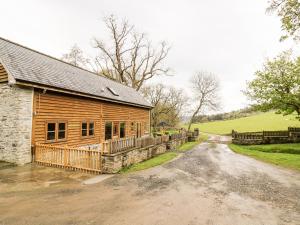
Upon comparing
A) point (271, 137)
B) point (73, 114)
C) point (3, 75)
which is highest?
point (3, 75)

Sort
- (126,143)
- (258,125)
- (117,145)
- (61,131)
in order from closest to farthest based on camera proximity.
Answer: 1. (117,145)
2. (126,143)
3. (61,131)
4. (258,125)

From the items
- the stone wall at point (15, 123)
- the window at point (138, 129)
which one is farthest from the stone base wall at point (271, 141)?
the stone wall at point (15, 123)

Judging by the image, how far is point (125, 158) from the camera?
13.2m

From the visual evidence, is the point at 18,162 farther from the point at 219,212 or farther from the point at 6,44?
the point at 219,212

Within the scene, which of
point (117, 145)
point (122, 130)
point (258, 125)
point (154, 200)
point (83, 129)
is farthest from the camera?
point (258, 125)

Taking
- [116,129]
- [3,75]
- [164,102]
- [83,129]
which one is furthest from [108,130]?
[164,102]

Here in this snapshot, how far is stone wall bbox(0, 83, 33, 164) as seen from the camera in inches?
485

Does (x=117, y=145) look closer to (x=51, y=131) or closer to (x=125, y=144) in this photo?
(x=125, y=144)

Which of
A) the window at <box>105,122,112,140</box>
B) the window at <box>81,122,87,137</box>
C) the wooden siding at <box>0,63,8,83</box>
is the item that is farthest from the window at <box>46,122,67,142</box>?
the window at <box>105,122,112,140</box>

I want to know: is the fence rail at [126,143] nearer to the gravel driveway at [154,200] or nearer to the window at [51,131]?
the gravel driveway at [154,200]

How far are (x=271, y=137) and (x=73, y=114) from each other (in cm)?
2477

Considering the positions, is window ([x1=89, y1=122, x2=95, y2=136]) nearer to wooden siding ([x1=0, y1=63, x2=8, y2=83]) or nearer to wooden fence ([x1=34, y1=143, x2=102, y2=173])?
wooden fence ([x1=34, y1=143, x2=102, y2=173])

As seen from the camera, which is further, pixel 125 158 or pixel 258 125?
pixel 258 125

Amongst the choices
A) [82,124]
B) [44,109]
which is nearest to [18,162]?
[44,109]
